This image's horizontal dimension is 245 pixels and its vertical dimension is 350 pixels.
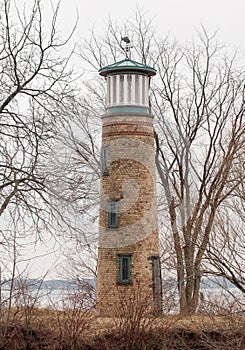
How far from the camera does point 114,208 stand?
2467 centimetres

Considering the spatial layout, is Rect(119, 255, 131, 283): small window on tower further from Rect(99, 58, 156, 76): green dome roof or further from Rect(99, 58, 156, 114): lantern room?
Rect(99, 58, 156, 76): green dome roof

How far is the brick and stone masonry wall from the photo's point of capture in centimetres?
2445

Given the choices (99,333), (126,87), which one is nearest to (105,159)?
(126,87)

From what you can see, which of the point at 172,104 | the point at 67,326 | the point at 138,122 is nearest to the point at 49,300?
the point at 67,326

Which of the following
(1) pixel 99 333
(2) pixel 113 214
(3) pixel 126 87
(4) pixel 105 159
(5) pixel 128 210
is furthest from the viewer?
(3) pixel 126 87

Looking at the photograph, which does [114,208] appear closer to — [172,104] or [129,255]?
[129,255]

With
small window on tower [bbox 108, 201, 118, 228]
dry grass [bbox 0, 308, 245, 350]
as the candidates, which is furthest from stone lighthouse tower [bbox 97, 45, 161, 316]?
dry grass [bbox 0, 308, 245, 350]

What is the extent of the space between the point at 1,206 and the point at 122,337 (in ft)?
13.0

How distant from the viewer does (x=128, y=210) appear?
2448 centimetres

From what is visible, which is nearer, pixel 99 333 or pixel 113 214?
pixel 99 333

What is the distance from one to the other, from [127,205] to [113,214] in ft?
1.56

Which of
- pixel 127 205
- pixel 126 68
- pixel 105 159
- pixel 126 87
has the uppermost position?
pixel 126 68

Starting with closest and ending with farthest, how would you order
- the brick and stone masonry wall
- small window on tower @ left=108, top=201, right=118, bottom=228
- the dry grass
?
the dry grass
the brick and stone masonry wall
small window on tower @ left=108, top=201, right=118, bottom=228

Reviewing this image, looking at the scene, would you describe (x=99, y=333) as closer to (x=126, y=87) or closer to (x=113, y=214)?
(x=113, y=214)
